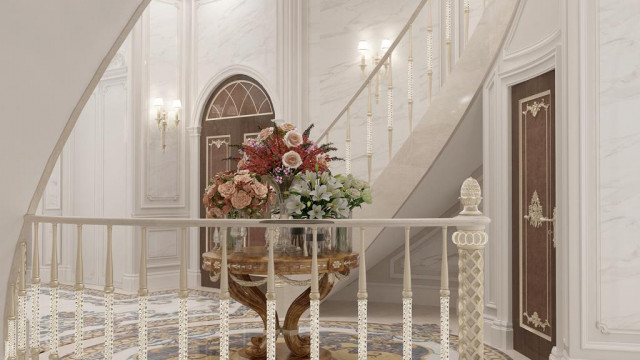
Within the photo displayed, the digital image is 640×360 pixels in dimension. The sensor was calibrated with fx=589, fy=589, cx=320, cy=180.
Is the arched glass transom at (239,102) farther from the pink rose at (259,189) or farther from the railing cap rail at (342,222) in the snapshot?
the railing cap rail at (342,222)

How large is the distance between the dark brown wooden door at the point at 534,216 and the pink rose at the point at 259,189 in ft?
6.26

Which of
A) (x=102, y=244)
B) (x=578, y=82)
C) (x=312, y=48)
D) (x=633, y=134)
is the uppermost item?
(x=312, y=48)

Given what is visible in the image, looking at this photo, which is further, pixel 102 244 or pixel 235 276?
pixel 102 244

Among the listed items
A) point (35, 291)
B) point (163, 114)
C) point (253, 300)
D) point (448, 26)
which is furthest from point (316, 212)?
point (163, 114)

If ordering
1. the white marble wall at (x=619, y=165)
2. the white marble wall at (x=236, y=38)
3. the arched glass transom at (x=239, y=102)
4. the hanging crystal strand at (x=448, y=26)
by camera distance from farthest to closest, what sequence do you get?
the arched glass transom at (x=239, y=102) → the white marble wall at (x=236, y=38) → the hanging crystal strand at (x=448, y=26) → the white marble wall at (x=619, y=165)

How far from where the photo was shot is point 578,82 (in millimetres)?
3521

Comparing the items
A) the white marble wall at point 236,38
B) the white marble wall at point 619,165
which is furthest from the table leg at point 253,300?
the white marble wall at point 236,38

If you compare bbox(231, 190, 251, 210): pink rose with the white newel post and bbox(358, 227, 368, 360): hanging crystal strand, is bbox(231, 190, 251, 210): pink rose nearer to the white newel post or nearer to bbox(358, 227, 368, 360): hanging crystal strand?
bbox(358, 227, 368, 360): hanging crystal strand

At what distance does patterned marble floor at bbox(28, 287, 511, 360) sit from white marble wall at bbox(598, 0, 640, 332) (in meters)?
1.02

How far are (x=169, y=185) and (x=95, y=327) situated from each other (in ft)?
8.63

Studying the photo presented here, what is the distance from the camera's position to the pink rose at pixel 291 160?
3453mm

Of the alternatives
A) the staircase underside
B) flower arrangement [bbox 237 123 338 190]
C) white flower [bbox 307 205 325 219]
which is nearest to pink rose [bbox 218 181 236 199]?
flower arrangement [bbox 237 123 338 190]

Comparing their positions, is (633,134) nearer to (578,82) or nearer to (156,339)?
(578,82)

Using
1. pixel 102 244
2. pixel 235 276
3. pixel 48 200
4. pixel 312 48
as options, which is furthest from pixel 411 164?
pixel 48 200
